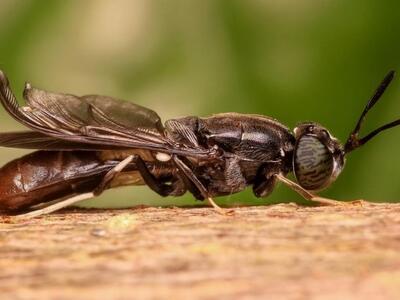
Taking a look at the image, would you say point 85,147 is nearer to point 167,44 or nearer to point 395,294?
point 167,44

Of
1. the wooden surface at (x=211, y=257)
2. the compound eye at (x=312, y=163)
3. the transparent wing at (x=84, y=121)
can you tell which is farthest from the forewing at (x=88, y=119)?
the wooden surface at (x=211, y=257)

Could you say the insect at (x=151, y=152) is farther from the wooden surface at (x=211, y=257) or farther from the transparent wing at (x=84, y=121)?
the wooden surface at (x=211, y=257)

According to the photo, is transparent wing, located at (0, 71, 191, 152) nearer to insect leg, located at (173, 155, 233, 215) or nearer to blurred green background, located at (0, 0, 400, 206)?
insect leg, located at (173, 155, 233, 215)

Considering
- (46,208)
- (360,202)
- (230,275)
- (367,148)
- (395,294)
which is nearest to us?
(395,294)

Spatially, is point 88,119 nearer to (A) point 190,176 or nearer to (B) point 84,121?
(B) point 84,121

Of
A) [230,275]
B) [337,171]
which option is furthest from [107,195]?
[230,275]
